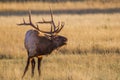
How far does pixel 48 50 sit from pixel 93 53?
4.99 metres

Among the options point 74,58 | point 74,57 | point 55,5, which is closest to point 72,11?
point 55,5

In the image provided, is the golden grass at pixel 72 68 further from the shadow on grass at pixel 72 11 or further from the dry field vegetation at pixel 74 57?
the shadow on grass at pixel 72 11

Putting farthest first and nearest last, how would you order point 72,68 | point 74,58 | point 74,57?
point 74,57
point 74,58
point 72,68

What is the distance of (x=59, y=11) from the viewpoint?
3450 centimetres

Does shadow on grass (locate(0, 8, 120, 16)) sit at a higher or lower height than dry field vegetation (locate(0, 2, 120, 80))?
lower

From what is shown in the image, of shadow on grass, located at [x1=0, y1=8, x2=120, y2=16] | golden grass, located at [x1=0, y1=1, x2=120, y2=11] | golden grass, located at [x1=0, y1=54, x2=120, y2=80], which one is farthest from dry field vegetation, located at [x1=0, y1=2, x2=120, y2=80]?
golden grass, located at [x1=0, y1=1, x2=120, y2=11]

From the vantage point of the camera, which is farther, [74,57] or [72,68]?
[74,57]

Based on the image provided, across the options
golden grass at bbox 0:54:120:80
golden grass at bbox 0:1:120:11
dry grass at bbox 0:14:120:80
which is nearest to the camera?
golden grass at bbox 0:54:120:80

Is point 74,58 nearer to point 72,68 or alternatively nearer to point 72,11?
point 72,68

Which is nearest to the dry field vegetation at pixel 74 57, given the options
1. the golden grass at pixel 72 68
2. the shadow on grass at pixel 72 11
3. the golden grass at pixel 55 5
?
the golden grass at pixel 72 68

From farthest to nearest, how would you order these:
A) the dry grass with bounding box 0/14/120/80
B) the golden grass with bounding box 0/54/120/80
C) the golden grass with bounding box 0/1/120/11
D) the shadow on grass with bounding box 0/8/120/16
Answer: the golden grass with bounding box 0/1/120/11
the shadow on grass with bounding box 0/8/120/16
the dry grass with bounding box 0/14/120/80
the golden grass with bounding box 0/54/120/80

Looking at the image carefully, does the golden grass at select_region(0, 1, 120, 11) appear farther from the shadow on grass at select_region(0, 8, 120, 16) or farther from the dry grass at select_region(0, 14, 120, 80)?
the dry grass at select_region(0, 14, 120, 80)

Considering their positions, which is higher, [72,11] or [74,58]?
[74,58]

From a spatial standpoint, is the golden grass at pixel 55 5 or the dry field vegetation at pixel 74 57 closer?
the dry field vegetation at pixel 74 57
